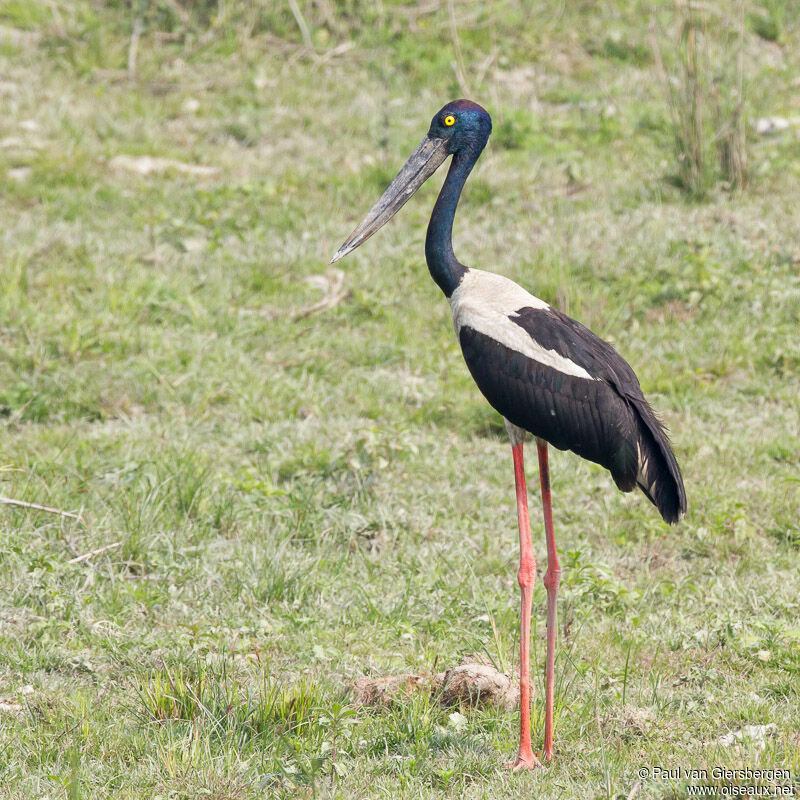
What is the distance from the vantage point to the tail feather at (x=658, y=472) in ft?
11.6

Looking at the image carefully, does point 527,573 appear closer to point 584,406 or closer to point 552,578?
point 552,578

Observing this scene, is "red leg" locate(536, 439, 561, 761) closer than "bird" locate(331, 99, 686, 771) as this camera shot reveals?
Yes

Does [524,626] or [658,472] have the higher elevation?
[658,472]

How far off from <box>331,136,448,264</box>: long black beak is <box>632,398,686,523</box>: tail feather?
4.12 ft

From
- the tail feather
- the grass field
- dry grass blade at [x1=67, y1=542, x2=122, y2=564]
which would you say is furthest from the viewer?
dry grass blade at [x1=67, y1=542, x2=122, y2=564]

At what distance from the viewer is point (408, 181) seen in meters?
4.25

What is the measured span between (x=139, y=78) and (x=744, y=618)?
698cm

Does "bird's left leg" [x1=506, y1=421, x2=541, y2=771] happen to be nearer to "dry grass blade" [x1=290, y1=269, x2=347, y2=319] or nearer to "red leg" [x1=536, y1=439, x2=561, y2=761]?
"red leg" [x1=536, y1=439, x2=561, y2=761]

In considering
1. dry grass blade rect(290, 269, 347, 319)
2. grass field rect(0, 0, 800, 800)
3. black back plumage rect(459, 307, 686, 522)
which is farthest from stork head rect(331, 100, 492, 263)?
dry grass blade rect(290, 269, 347, 319)

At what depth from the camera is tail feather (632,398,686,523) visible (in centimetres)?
354

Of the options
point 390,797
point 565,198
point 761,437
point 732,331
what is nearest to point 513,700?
point 390,797

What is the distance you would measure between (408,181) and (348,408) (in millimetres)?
1778

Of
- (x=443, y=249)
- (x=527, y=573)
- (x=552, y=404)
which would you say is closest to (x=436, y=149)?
(x=443, y=249)

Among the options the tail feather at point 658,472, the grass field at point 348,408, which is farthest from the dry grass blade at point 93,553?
the tail feather at point 658,472
